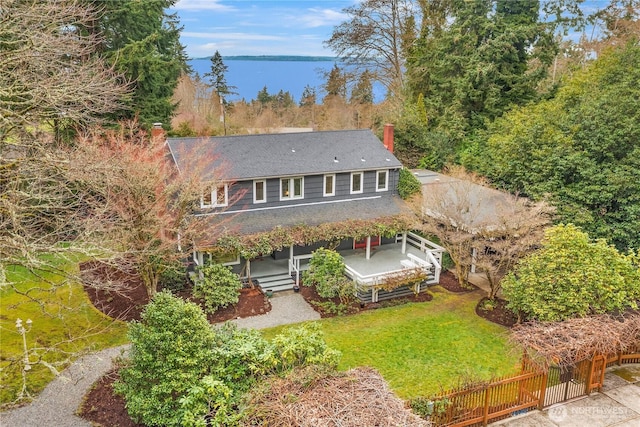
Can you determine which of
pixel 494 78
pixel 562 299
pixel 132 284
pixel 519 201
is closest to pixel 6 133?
pixel 132 284

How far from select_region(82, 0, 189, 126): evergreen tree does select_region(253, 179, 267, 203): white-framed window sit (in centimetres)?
846

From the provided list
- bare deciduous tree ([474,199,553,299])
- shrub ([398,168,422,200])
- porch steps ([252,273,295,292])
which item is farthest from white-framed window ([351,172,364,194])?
bare deciduous tree ([474,199,553,299])

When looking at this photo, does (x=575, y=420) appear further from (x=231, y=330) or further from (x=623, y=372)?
(x=231, y=330)

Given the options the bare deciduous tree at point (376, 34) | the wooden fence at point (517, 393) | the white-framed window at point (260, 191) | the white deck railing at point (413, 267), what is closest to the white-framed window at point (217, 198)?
the white-framed window at point (260, 191)

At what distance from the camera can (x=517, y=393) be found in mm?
11977

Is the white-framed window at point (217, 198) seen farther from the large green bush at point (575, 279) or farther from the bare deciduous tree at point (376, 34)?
the bare deciduous tree at point (376, 34)

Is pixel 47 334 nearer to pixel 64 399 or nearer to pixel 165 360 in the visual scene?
pixel 64 399

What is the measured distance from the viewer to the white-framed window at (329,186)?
868 inches

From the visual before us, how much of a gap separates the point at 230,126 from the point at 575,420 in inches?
1385

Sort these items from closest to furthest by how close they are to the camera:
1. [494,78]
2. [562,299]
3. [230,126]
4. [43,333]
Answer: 1. [562,299]
2. [43,333]
3. [494,78]
4. [230,126]

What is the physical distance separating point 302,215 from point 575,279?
1132 centimetres

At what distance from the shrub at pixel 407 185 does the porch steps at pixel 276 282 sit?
25.6ft

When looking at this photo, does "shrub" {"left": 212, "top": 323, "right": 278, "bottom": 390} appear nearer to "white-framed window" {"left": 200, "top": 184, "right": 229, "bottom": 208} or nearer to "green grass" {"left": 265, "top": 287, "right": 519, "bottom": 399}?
"green grass" {"left": 265, "top": 287, "right": 519, "bottom": 399}

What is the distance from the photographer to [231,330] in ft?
39.5
